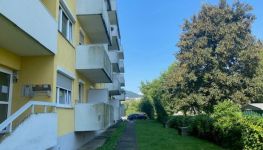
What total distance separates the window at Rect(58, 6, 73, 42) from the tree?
73.5ft

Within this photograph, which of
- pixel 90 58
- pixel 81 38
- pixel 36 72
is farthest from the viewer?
pixel 81 38

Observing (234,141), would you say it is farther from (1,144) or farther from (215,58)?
(215,58)

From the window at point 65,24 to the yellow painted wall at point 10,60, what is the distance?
2865 millimetres

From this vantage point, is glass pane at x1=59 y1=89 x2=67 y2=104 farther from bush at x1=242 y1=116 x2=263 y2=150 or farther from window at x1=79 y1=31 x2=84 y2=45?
bush at x1=242 y1=116 x2=263 y2=150

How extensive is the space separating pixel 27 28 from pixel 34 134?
9.22ft

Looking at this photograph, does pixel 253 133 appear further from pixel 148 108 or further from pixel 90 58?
pixel 148 108

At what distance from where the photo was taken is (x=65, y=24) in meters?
13.7

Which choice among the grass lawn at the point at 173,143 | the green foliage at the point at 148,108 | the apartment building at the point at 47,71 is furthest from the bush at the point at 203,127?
the green foliage at the point at 148,108

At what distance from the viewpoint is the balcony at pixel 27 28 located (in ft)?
22.1

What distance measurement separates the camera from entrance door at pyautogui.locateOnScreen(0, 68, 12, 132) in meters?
9.50

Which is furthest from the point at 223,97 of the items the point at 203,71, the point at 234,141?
the point at 234,141

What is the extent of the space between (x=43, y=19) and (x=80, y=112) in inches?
241

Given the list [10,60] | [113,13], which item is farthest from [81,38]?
[113,13]

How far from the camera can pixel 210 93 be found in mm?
33375
